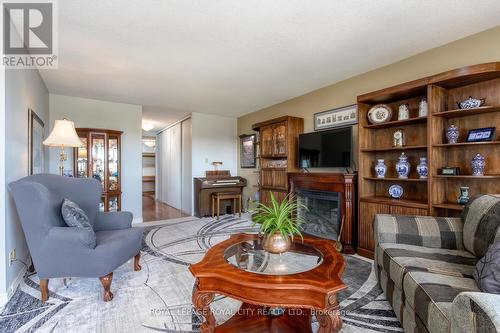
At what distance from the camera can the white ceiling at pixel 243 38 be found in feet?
6.54

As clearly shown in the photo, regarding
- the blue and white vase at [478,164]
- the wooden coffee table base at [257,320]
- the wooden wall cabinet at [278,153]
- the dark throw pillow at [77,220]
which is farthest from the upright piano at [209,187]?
the blue and white vase at [478,164]

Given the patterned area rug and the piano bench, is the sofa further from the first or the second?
the piano bench

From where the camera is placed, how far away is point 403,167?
2.83m

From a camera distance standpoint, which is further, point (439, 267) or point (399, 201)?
point (399, 201)

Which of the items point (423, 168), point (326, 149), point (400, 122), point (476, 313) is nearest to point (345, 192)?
point (326, 149)

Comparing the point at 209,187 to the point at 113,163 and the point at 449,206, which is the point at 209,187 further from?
the point at 449,206

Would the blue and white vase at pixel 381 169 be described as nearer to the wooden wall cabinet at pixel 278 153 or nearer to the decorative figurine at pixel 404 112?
the decorative figurine at pixel 404 112

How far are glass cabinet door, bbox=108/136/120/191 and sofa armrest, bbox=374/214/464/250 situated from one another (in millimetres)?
4275

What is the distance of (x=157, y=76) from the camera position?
3.45 m

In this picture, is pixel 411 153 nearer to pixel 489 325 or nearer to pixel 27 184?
pixel 489 325

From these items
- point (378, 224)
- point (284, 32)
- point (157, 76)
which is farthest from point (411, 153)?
point (157, 76)

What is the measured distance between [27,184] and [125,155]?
311 cm

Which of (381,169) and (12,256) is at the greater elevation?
(381,169)
